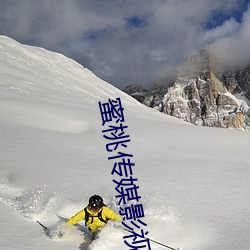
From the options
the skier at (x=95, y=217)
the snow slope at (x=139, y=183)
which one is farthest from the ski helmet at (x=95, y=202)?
the snow slope at (x=139, y=183)

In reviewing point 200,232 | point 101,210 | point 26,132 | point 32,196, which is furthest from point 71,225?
point 26,132

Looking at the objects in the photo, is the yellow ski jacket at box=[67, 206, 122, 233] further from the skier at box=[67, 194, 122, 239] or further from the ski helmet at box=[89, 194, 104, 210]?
the ski helmet at box=[89, 194, 104, 210]

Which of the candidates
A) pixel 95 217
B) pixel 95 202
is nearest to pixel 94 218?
pixel 95 217

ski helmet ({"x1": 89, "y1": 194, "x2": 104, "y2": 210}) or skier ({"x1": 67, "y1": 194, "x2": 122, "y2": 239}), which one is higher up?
ski helmet ({"x1": 89, "y1": 194, "x2": 104, "y2": 210})

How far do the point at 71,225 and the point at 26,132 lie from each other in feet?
26.8

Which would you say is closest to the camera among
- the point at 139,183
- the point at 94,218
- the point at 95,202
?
the point at 95,202

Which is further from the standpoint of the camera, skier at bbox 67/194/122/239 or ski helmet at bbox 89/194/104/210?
skier at bbox 67/194/122/239

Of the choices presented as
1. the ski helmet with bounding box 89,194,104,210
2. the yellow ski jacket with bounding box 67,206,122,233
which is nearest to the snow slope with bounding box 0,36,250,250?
the yellow ski jacket with bounding box 67,206,122,233

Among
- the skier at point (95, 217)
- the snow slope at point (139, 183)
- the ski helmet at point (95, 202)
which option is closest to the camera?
the snow slope at point (139, 183)

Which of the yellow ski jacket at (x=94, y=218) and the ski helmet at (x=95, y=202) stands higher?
the ski helmet at (x=95, y=202)

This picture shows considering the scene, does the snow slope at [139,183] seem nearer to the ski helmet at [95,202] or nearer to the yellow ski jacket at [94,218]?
the yellow ski jacket at [94,218]

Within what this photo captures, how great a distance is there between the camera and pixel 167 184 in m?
8.38

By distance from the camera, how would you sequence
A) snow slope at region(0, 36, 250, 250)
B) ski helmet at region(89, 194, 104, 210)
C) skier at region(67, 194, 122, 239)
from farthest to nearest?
1. skier at region(67, 194, 122, 239)
2. ski helmet at region(89, 194, 104, 210)
3. snow slope at region(0, 36, 250, 250)

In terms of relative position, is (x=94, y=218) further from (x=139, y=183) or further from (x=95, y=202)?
(x=139, y=183)
